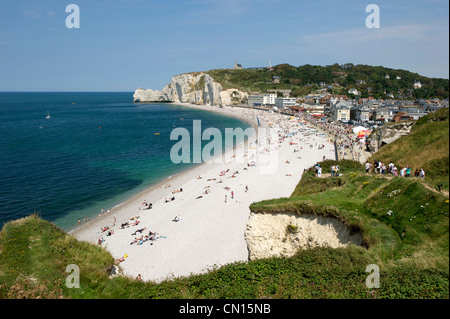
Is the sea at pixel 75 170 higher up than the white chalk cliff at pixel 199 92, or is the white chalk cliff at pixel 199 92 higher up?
the white chalk cliff at pixel 199 92

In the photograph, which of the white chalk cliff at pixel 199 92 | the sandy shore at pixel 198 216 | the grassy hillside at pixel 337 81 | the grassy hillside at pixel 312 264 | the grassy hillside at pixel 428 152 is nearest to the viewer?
the grassy hillside at pixel 312 264

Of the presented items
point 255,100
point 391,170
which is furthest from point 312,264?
point 255,100

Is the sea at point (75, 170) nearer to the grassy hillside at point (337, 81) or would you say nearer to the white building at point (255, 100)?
the white building at point (255, 100)

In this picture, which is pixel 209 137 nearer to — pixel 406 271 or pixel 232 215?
pixel 232 215

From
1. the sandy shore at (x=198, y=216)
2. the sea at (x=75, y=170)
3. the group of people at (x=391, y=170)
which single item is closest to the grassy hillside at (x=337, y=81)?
the sea at (x=75, y=170)

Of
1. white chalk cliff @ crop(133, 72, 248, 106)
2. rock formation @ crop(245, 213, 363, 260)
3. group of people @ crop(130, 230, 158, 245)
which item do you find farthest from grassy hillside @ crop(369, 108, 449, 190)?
white chalk cliff @ crop(133, 72, 248, 106)
